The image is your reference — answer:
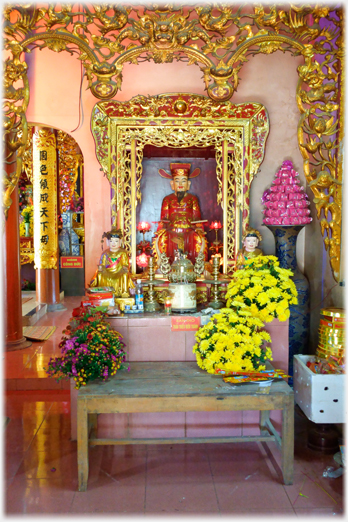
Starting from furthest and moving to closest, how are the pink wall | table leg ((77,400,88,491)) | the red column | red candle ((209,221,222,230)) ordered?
the red column
red candle ((209,221,222,230))
the pink wall
table leg ((77,400,88,491))

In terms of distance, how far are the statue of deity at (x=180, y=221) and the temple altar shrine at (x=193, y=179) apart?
0.05 ft

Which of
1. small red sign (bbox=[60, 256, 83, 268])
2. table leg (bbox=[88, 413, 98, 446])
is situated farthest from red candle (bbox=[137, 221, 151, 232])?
small red sign (bbox=[60, 256, 83, 268])

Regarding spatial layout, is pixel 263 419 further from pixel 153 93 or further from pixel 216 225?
pixel 153 93

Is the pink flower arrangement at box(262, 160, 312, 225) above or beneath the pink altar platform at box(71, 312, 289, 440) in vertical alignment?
above

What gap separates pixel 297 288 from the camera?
14.0ft

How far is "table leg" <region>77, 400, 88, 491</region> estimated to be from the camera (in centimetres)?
284

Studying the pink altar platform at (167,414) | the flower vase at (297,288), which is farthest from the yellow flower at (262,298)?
the flower vase at (297,288)

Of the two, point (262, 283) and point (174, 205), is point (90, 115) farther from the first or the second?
point (262, 283)

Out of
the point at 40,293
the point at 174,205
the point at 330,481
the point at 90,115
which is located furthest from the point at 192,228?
the point at 40,293

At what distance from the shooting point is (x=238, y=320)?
10.6ft

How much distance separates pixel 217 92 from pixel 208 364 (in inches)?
81.5

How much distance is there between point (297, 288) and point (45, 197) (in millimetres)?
4901

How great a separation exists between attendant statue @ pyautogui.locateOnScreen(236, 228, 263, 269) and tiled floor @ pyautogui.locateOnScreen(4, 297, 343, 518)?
1459 millimetres

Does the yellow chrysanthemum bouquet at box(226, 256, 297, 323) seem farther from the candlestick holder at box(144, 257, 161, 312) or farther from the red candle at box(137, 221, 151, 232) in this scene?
the red candle at box(137, 221, 151, 232)
